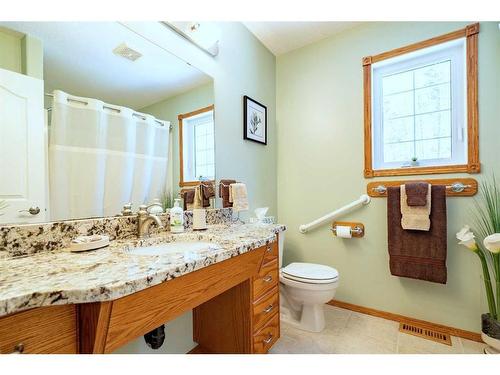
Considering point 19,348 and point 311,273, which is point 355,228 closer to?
point 311,273

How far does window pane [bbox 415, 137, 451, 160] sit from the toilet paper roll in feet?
2.55

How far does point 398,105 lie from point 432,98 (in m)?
0.22

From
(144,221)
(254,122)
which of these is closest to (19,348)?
(144,221)

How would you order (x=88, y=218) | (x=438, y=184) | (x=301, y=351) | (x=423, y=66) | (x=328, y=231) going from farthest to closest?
(x=328, y=231) → (x=423, y=66) → (x=438, y=184) → (x=301, y=351) → (x=88, y=218)

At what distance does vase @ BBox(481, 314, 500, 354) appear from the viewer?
131cm

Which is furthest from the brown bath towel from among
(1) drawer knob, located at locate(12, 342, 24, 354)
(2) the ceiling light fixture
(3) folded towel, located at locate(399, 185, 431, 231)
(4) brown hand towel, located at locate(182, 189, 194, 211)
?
(1) drawer knob, located at locate(12, 342, 24, 354)

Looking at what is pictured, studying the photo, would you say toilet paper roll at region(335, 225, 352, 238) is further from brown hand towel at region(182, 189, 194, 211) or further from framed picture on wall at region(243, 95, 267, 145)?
brown hand towel at region(182, 189, 194, 211)

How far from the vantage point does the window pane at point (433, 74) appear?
1.69m

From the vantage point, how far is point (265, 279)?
130 cm

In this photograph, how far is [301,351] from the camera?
1447mm

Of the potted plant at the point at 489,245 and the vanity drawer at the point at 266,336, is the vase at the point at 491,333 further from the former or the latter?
the vanity drawer at the point at 266,336
